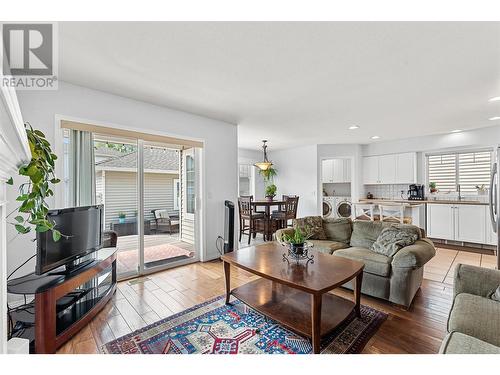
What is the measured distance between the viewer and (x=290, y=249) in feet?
7.86

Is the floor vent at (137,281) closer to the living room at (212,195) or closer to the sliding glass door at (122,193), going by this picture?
the living room at (212,195)

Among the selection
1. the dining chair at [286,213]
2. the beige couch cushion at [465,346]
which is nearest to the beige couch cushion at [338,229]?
the dining chair at [286,213]

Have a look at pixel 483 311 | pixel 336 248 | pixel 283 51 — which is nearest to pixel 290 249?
pixel 336 248

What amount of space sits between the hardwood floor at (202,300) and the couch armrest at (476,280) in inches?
18.4

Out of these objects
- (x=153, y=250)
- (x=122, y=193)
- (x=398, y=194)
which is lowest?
(x=153, y=250)

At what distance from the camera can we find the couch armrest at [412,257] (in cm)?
233

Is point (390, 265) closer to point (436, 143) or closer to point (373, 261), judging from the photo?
point (373, 261)

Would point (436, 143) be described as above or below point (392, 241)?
above

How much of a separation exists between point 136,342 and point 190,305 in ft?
2.13

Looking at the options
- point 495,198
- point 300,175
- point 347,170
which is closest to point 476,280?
point 495,198

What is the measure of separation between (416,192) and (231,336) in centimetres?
536

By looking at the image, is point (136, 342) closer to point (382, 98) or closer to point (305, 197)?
point (382, 98)

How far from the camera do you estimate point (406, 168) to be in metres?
5.62

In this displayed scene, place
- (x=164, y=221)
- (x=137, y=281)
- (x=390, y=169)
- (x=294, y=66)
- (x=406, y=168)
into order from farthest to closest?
(x=390, y=169)
(x=406, y=168)
(x=164, y=221)
(x=137, y=281)
(x=294, y=66)
